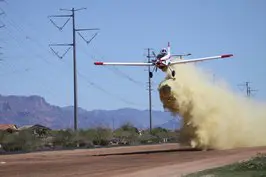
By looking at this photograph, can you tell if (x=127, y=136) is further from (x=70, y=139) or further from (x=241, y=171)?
(x=241, y=171)

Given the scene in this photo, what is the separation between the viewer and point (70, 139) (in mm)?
78688

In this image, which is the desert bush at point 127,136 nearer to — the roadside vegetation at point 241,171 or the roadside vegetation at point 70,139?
the roadside vegetation at point 70,139

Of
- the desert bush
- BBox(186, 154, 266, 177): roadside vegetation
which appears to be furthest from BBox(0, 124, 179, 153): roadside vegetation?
BBox(186, 154, 266, 177): roadside vegetation

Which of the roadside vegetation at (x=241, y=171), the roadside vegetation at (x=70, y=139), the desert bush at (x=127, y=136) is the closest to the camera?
the roadside vegetation at (x=241, y=171)

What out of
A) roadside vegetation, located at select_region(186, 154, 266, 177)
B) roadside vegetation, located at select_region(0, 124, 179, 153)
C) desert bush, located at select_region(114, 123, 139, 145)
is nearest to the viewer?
roadside vegetation, located at select_region(186, 154, 266, 177)

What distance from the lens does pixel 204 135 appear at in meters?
54.3

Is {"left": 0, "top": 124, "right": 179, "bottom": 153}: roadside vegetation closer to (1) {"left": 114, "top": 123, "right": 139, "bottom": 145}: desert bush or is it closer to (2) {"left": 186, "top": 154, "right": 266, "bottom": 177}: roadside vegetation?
(1) {"left": 114, "top": 123, "right": 139, "bottom": 145}: desert bush

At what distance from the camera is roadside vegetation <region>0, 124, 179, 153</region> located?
68875 millimetres

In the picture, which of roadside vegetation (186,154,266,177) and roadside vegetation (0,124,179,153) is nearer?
roadside vegetation (186,154,266,177)

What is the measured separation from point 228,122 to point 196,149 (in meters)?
4.40

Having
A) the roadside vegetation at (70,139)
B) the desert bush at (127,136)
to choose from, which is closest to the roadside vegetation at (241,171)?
the roadside vegetation at (70,139)

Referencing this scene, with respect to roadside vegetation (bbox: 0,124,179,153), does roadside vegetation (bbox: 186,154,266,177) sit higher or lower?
lower

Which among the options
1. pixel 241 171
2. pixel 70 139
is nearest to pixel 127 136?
pixel 70 139

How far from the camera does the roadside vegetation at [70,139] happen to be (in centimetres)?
6888
